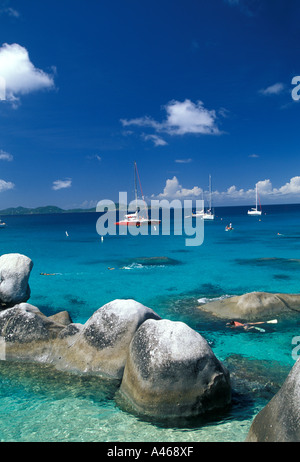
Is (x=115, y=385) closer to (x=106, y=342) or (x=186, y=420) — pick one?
(x=106, y=342)

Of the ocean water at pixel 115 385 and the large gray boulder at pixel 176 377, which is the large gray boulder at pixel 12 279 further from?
the large gray boulder at pixel 176 377

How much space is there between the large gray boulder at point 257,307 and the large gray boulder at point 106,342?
6.94m

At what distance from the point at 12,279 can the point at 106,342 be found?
23.2 feet

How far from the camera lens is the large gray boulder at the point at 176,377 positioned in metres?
8.47

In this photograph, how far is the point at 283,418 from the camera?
634 cm

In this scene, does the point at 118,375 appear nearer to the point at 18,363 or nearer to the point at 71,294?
the point at 18,363

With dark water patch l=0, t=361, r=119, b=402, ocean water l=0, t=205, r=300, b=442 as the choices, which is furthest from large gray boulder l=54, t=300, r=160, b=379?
ocean water l=0, t=205, r=300, b=442

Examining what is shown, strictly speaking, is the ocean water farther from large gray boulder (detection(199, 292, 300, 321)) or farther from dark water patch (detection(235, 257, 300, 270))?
large gray boulder (detection(199, 292, 300, 321))

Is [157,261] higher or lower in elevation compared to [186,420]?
higher

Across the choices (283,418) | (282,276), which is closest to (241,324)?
(283,418)

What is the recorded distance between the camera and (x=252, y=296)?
17.3 m

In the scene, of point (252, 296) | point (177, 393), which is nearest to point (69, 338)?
point (177, 393)

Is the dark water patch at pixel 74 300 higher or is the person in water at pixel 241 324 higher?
the person in water at pixel 241 324

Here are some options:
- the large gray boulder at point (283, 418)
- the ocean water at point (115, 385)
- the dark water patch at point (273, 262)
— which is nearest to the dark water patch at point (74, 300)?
the ocean water at point (115, 385)
